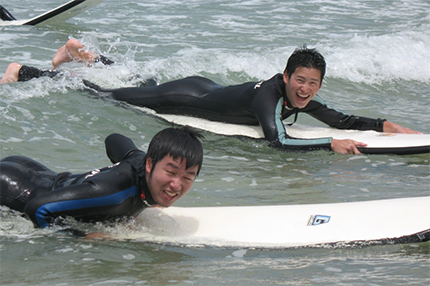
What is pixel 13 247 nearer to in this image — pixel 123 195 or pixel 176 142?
pixel 123 195

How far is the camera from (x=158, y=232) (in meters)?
3.52

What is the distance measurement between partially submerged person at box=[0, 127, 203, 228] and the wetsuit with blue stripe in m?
2.36

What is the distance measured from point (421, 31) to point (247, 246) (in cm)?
1011

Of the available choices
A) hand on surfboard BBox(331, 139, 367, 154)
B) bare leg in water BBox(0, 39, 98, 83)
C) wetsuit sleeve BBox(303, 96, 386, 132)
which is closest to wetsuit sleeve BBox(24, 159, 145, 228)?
hand on surfboard BBox(331, 139, 367, 154)

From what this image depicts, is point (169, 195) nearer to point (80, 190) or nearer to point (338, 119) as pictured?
point (80, 190)

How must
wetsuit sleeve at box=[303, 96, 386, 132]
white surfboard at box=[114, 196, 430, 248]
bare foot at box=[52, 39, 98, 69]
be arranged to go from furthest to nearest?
bare foot at box=[52, 39, 98, 69] → wetsuit sleeve at box=[303, 96, 386, 132] → white surfboard at box=[114, 196, 430, 248]

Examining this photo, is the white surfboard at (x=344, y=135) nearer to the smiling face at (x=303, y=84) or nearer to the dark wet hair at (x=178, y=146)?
the smiling face at (x=303, y=84)

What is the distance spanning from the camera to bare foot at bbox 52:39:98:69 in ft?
22.8

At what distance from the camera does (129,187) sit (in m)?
3.25

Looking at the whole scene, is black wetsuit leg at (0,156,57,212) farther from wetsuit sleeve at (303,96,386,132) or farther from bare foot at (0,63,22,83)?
bare foot at (0,63,22,83)

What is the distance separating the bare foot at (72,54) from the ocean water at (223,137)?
0.08 m

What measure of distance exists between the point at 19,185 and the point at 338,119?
3500 millimetres

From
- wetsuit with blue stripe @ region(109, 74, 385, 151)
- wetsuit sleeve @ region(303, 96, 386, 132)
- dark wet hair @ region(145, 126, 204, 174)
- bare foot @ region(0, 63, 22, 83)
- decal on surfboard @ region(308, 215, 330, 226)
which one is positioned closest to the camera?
dark wet hair @ region(145, 126, 204, 174)

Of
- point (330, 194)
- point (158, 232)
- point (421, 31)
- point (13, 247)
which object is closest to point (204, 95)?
point (330, 194)
